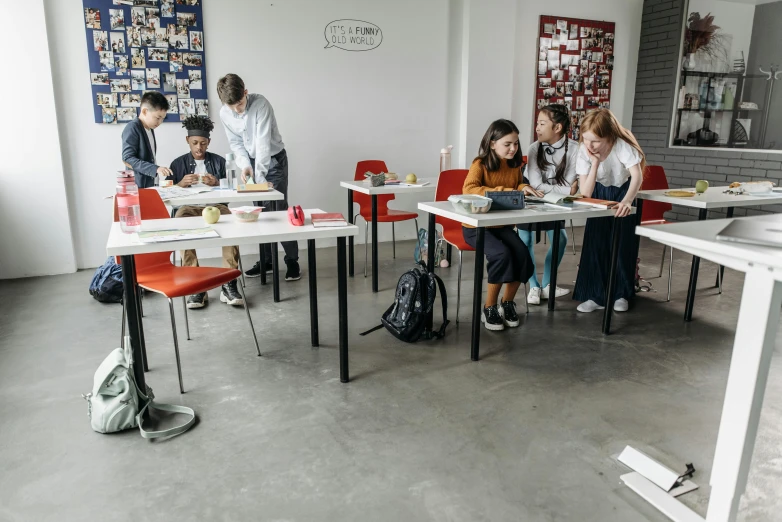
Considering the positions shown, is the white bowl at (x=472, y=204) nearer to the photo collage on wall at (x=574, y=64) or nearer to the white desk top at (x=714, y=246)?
the white desk top at (x=714, y=246)

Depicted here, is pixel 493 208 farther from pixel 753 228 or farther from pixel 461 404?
pixel 753 228

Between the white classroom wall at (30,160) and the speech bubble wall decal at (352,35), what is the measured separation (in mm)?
2295

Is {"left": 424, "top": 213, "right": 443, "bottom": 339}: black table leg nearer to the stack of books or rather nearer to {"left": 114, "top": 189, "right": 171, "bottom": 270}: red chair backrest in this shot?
the stack of books

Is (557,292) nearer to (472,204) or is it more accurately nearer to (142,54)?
(472,204)

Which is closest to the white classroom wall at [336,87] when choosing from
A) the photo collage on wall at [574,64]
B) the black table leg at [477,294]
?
the photo collage on wall at [574,64]

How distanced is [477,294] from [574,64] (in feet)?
15.0

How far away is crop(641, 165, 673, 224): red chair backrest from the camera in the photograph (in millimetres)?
4195

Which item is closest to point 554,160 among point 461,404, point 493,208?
point 493,208

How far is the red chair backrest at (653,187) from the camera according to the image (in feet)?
13.8

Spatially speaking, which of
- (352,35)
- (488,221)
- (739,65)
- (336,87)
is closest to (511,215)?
(488,221)

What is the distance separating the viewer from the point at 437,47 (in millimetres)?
5680

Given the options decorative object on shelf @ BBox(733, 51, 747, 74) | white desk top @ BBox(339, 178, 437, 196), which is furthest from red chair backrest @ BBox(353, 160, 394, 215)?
decorative object on shelf @ BBox(733, 51, 747, 74)

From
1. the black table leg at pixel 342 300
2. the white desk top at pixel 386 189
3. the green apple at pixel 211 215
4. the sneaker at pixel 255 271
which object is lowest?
the sneaker at pixel 255 271

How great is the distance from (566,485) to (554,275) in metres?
1.98
